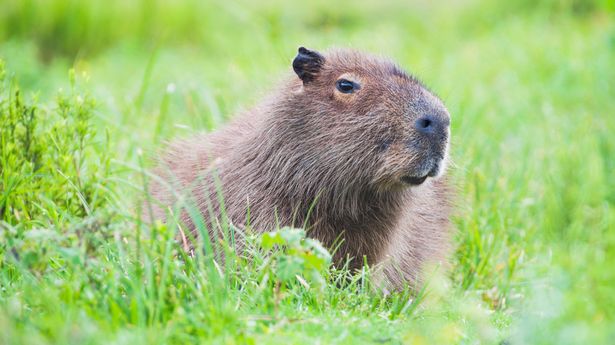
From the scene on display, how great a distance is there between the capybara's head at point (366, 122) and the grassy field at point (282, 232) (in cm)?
52

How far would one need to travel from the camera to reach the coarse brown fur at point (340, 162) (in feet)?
13.3

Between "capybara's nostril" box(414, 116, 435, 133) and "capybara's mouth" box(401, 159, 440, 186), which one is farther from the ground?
"capybara's nostril" box(414, 116, 435, 133)

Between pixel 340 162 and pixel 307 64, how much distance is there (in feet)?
1.77

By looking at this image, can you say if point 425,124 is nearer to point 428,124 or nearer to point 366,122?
point 428,124

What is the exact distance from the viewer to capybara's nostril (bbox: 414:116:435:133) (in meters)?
4.00

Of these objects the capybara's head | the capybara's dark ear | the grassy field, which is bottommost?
the grassy field

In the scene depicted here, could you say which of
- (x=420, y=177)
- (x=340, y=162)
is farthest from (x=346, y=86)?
(x=420, y=177)

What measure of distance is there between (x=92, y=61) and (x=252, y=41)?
1.89 meters

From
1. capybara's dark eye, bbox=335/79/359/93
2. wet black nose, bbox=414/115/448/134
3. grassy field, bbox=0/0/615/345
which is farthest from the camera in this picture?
capybara's dark eye, bbox=335/79/359/93

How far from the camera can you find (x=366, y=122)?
4.10 meters

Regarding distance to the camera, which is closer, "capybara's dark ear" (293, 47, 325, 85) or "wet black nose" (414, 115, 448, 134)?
"wet black nose" (414, 115, 448, 134)

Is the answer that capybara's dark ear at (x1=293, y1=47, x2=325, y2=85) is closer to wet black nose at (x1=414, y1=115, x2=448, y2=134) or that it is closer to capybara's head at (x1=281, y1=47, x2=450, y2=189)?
capybara's head at (x1=281, y1=47, x2=450, y2=189)

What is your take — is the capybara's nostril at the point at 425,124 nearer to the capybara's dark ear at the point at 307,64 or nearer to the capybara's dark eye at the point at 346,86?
the capybara's dark eye at the point at 346,86

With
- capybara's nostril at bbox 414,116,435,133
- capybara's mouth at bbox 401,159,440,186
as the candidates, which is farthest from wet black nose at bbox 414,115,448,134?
capybara's mouth at bbox 401,159,440,186
